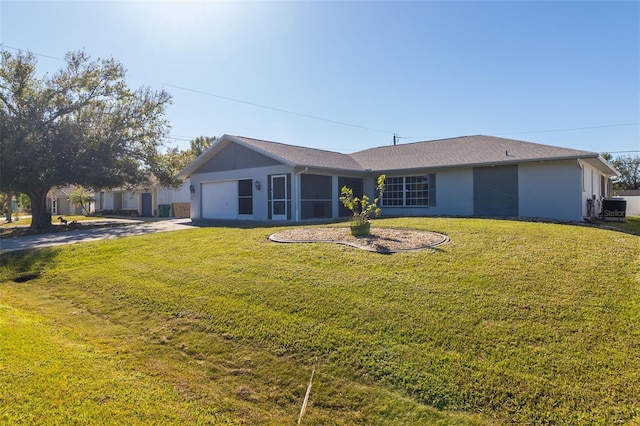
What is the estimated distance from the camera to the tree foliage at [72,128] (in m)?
15.7

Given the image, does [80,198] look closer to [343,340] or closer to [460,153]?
[460,153]

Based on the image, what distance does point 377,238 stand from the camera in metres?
8.68

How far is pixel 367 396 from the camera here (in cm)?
354

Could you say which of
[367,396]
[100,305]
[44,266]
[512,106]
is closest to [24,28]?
[44,266]

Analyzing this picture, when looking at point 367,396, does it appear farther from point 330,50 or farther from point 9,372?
point 330,50

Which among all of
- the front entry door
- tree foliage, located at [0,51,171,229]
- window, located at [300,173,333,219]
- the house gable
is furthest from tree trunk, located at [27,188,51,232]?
window, located at [300,173,333,219]

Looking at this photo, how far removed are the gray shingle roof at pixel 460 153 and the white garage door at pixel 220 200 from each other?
7.07m

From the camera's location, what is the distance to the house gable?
1681cm

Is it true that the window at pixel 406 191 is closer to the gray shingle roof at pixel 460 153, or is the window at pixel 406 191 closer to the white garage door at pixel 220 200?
the gray shingle roof at pixel 460 153

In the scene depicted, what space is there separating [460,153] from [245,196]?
1045 cm

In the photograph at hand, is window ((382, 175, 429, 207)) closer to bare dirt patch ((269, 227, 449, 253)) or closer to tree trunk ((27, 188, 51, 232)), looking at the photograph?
bare dirt patch ((269, 227, 449, 253))

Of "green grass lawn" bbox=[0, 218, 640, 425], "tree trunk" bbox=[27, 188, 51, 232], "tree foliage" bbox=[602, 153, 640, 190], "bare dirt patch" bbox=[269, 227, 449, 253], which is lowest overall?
"green grass lawn" bbox=[0, 218, 640, 425]

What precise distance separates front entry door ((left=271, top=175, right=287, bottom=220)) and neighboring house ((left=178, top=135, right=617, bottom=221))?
0.04m

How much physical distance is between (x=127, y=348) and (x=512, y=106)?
2006cm
